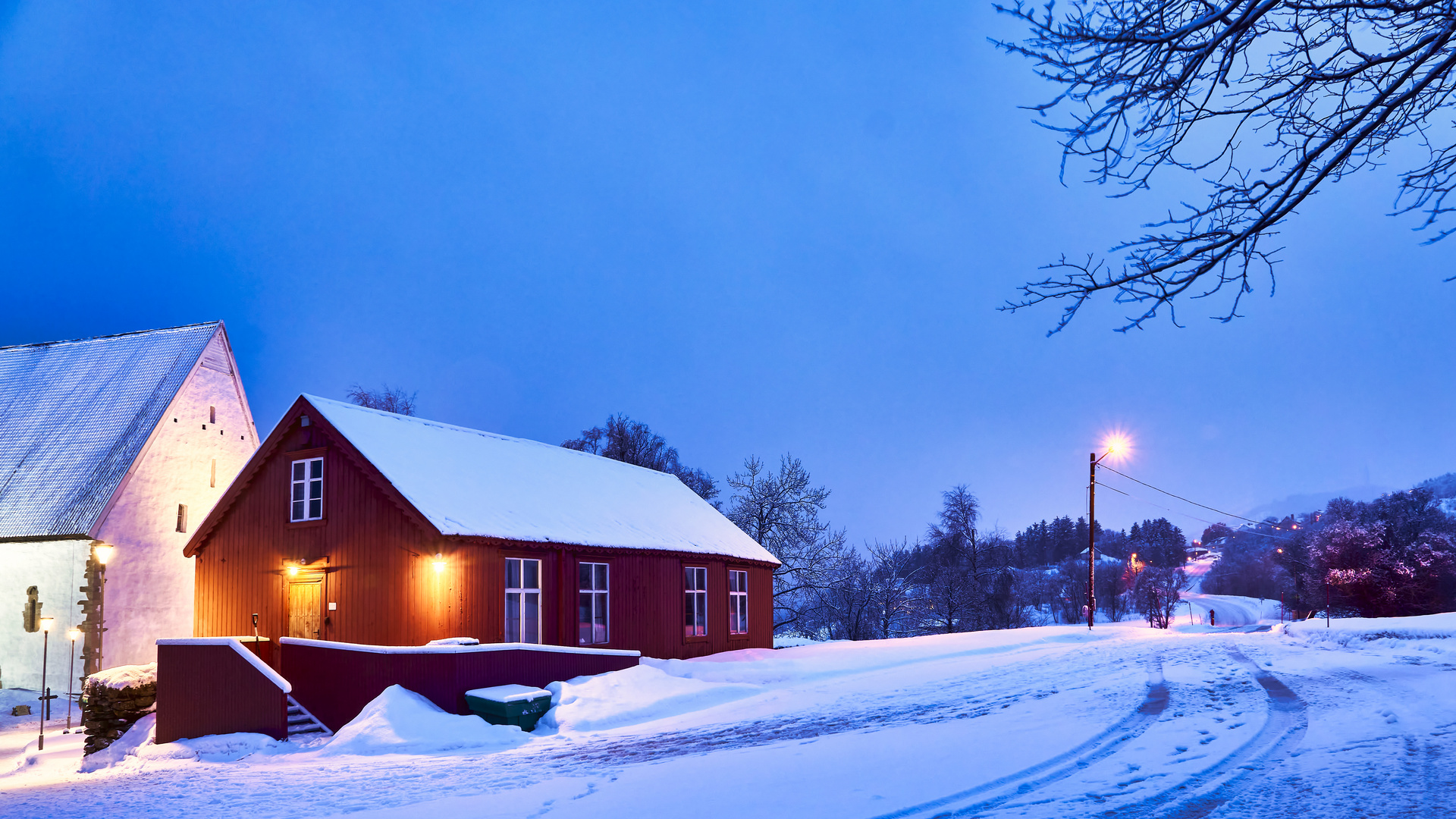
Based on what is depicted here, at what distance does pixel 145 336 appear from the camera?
32219 mm

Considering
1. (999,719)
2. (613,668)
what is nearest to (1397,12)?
(999,719)

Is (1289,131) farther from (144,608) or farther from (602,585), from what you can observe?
(144,608)

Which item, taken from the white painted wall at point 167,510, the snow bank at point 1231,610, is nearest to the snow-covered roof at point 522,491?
the white painted wall at point 167,510

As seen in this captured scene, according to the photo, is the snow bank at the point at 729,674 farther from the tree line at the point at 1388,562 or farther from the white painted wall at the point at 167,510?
the tree line at the point at 1388,562

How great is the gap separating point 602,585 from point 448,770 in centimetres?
1084

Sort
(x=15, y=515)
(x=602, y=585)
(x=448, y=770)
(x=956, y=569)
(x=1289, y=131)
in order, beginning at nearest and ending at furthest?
(x=1289, y=131), (x=448, y=770), (x=602, y=585), (x=15, y=515), (x=956, y=569)

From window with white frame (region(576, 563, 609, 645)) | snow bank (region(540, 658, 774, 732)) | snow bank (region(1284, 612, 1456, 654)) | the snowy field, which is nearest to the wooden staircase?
the snowy field

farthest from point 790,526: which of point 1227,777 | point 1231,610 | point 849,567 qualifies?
point 1231,610

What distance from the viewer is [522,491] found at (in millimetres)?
22391

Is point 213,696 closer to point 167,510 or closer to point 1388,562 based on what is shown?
point 167,510

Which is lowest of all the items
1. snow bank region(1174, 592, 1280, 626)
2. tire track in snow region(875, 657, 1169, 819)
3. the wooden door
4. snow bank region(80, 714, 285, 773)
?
snow bank region(1174, 592, 1280, 626)

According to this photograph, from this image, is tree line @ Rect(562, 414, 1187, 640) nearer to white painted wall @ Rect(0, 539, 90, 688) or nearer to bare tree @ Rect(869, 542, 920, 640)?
bare tree @ Rect(869, 542, 920, 640)

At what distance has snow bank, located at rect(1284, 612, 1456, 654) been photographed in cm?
2192

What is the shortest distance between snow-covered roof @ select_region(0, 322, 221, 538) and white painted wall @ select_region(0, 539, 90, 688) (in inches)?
22.3
